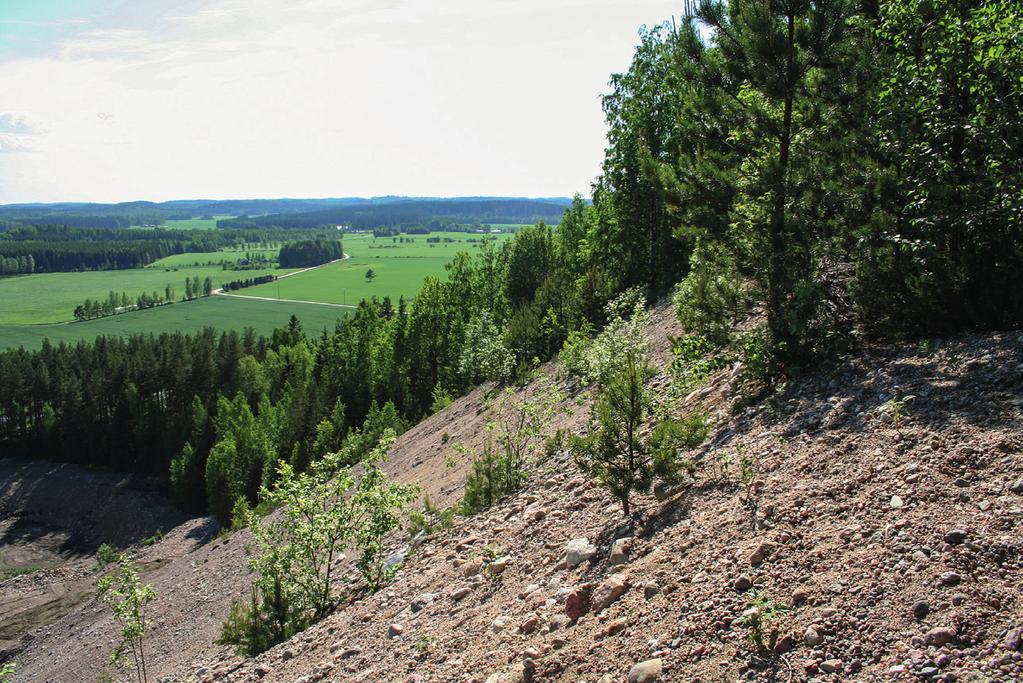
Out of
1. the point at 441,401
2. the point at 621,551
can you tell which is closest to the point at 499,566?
the point at 621,551

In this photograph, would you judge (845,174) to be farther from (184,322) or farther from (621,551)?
(184,322)

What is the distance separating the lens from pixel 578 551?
1034 cm

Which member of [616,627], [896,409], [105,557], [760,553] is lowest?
[105,557]

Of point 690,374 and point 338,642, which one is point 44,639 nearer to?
point 338,642

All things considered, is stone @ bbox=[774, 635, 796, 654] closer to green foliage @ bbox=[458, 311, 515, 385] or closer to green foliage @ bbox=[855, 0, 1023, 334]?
green foliage @ bbox=[855, 0, 1023, 334]

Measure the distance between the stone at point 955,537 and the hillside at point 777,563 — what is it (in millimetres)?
34

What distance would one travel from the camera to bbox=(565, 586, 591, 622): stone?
8.79m

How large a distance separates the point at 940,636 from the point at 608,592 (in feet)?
12.7

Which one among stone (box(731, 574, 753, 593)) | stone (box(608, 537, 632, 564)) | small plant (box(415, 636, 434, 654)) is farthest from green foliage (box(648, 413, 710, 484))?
small plant (box(415, 636, 434, 654))

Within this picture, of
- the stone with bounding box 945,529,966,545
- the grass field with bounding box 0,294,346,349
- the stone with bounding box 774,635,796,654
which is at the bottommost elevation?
the grass field with bounding box 0,294,346,349

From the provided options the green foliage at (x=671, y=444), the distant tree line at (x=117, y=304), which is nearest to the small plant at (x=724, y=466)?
the green foliage at (x=671, y=444)

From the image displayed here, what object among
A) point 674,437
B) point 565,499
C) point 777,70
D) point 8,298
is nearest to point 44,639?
point 565,499

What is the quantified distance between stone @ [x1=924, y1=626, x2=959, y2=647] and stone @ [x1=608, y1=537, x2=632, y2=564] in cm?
412

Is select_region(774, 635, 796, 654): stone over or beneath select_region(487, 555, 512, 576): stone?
over
